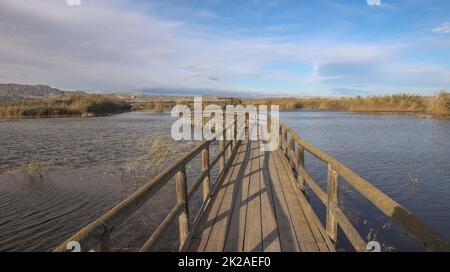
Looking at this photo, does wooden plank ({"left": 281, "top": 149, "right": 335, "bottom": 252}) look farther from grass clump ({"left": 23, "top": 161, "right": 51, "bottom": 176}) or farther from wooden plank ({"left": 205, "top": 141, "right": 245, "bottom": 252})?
grass clump ({"left": 23, "top": 161, "right": 51, "bottom": 176})

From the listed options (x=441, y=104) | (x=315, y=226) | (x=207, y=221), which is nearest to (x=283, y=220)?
(x=315, y=226)

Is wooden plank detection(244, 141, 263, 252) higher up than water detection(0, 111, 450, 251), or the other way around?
wooden plank detection(244, 141, 263, 252)

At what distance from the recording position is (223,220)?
14.9 feet

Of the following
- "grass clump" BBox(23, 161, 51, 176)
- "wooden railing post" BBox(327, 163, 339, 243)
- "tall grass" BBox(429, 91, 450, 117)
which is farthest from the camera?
"tall grass" BBox(429, 91, 450, 117)

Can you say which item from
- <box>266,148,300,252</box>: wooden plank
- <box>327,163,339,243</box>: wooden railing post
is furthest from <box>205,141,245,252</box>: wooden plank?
<box>327,163,339,243</box>: wooden railing post

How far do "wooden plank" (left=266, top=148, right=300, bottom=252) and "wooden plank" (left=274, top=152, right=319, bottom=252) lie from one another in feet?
0.20

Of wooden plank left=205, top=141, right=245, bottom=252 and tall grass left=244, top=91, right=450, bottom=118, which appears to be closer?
wooden plank left=205, top=141, right=245, bottom=252

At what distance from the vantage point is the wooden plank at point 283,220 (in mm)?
3664

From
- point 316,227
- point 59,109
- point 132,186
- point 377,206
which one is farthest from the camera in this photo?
point 59,109

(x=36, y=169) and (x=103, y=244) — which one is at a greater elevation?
(x=103, y=244)

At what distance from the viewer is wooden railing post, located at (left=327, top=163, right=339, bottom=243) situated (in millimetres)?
3367

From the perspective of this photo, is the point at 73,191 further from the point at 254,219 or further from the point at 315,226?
the point at 315,226

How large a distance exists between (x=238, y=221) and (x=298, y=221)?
0.88 meters

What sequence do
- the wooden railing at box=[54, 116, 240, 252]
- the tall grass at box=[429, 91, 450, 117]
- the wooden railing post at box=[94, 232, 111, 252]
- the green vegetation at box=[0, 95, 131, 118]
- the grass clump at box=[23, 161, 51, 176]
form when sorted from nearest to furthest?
the wooden railing at box=[54, 116, 240, 252]
the wooden railing post at box=[94, 232, 111, 252]
the grass clump at box=[23, 161, 51, 176]
the tall grass at box=[429, 91, 450, 117]
the green vegetation at box=[0, 95, 131, 118]
